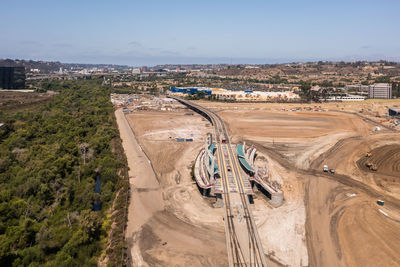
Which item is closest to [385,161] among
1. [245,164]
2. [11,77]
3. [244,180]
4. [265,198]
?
[245,164]

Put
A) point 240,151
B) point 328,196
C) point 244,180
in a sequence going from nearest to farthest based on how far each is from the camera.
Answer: point 328,196, point 244,180, point 240,151

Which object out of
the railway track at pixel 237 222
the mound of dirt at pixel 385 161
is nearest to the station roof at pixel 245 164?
the railway track at pixel 237 222

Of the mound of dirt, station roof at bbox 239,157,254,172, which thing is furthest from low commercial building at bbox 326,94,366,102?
station roof at bbox 239,157,254,172

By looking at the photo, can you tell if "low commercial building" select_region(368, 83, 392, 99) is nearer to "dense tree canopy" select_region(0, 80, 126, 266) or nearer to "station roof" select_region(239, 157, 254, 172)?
"station roof" select_region(239, 157, 254, 172)

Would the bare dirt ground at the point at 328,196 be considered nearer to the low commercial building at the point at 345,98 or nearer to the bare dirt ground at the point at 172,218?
the bare dirt ground at the point at 172,218

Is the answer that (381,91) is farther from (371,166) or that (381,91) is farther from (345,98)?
(371,166)

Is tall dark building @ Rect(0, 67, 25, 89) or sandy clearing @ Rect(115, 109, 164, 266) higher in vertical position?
tall dark building @ Rect(0, 67, 25, 89)
